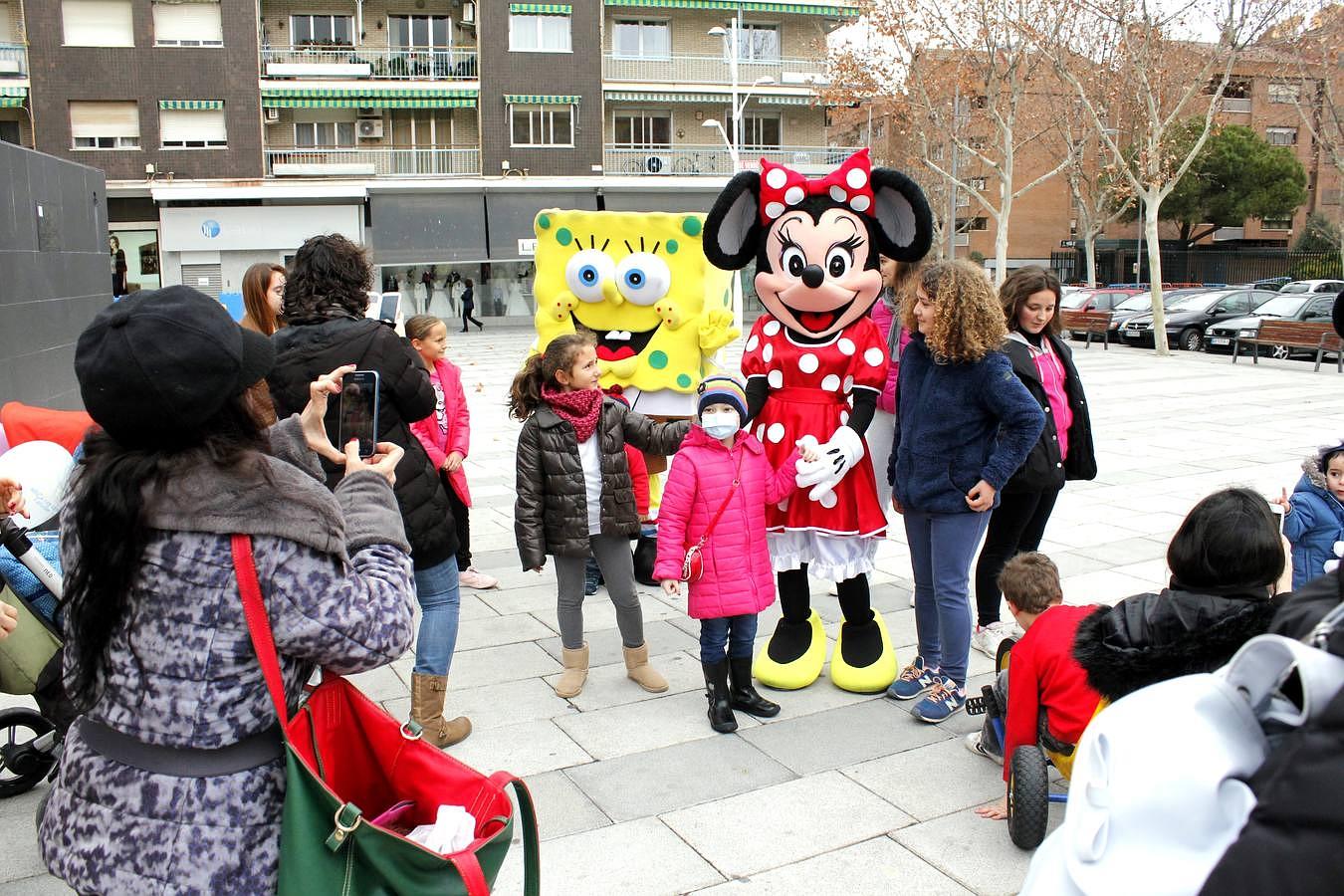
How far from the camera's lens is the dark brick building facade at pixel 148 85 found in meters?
29.3

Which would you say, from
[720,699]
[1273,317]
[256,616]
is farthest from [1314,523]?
[1273,317]

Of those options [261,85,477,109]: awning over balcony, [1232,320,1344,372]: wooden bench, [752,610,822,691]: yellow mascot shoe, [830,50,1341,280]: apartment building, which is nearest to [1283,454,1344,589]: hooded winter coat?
[752,610,822,691]: yellow mascot shoe

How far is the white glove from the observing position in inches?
172

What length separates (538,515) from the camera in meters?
4.48

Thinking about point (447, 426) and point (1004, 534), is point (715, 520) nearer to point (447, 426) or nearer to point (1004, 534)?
point (1004, 534)

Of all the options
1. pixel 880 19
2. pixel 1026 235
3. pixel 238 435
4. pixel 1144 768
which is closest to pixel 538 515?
pixel 238 435

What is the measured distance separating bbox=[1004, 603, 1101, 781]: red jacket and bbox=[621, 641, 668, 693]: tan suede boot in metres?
1.60

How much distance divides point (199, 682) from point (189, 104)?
107ft

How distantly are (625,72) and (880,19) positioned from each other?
12.1 metres

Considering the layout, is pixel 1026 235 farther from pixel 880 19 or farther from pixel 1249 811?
pixel 1249 811

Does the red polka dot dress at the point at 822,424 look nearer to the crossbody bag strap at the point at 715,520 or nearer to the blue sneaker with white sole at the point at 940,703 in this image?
the crossbody bag strap at the point at 715,520

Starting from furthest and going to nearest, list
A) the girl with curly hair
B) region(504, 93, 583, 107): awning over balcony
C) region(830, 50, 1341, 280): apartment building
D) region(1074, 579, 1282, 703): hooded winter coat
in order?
region(830, 50, 1341, 280): apartment building
region(504, 93, 583, 107): awning over balcony
the girl with curly hair
region(1074, 579, 1282, 703): hooded winter coat

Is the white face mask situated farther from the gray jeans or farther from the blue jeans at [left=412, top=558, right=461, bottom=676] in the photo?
the blue jeans at [left=412, top=558, right=461, bottom=676]

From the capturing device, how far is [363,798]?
2137 millimetres
